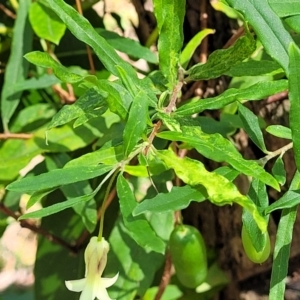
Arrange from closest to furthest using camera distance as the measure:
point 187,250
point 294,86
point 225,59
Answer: point 294,86
point 225,59
point 187,250

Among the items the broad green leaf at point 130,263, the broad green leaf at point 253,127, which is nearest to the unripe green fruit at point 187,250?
the broad green leaf at point 130,263

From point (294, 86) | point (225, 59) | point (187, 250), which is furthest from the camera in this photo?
point (187, 250)

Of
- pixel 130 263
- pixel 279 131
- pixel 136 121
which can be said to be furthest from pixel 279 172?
pixel 130 263

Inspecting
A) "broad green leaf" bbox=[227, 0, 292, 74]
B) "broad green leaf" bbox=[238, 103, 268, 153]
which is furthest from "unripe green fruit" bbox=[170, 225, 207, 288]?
"broad green leaf" bbox=[227, 0, 292, 74]

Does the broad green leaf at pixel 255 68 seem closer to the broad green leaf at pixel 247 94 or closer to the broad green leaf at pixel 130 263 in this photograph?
the broad green leaf at pixel 247 94

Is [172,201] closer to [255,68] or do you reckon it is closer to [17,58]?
[255,68]
